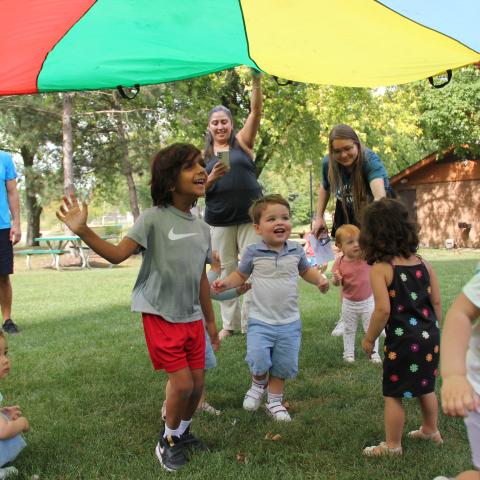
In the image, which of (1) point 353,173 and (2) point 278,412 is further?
(1) point 353,173

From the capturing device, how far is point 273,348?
12.7 ft

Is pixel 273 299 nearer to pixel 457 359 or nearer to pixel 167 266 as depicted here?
pixel 167 266

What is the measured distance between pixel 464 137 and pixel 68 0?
24.0 meters

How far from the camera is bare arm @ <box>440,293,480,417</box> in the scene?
1.68 meters

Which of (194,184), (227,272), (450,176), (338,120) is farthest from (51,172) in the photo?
(194,184)

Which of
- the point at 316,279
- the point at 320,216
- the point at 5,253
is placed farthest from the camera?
the point at 5,253

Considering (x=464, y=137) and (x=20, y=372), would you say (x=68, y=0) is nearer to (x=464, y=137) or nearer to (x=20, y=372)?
(x=20, y=372)

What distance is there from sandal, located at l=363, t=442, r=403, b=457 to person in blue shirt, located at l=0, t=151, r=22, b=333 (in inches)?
181

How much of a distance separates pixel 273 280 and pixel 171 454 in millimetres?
1333

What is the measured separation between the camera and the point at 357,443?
3.29m

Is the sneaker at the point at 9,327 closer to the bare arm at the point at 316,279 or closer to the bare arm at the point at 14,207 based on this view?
the bare arm at the point at 14,207

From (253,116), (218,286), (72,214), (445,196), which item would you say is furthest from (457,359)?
(445,196)

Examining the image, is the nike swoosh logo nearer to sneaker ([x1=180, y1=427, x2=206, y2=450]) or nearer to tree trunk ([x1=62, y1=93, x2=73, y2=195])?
sneaker ([x1=180, y1=427, x2=206, y2=450])

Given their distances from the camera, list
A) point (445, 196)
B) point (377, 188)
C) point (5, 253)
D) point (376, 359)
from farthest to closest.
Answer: point (445, 196) < point (5, 253) < point (376, 359) < point (377, 188)
